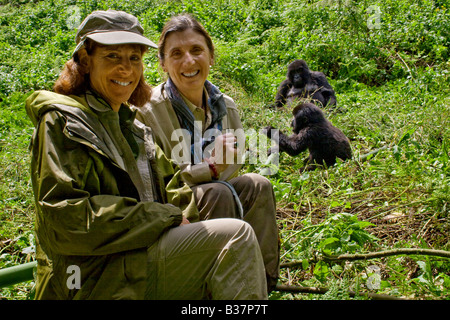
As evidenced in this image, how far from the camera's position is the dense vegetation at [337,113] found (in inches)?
98.5

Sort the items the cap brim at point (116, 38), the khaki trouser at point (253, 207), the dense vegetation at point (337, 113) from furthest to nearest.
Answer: the dense vegetation at point (337, 113), the khaki trouser at point (253, 207), the cap brim at point (116, 38)

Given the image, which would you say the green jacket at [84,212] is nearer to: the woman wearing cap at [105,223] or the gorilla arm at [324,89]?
the woman wearing cap at [105,223]

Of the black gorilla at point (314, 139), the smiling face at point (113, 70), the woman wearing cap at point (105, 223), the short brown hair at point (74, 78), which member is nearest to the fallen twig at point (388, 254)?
the woman wearing cap at point (105, 223)

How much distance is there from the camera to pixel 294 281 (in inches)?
97.5

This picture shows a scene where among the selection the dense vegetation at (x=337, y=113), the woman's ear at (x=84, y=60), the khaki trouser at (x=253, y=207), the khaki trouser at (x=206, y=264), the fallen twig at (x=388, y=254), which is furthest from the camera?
the dense vegetation at (x=337, y=113)

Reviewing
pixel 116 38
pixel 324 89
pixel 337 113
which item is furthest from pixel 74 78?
pixel 324 89

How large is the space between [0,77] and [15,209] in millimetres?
3689

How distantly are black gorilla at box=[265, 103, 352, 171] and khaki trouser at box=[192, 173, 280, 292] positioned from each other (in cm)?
212

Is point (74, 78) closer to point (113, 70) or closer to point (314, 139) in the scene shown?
point (113, 70)

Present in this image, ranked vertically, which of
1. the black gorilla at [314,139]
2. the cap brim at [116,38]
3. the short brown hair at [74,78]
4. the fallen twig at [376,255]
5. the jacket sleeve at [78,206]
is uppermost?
the cap brim at [116,38]

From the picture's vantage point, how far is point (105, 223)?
154 centimetres

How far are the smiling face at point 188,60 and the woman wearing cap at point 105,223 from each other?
66cm

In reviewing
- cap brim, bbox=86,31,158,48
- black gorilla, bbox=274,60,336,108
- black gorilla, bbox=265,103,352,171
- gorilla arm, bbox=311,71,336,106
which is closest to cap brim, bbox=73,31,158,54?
cap brim, bbox=86,31,158,48
